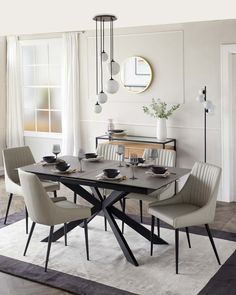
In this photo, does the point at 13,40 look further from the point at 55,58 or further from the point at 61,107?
the point at 61,107

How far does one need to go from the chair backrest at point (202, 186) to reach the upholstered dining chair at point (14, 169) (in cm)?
157

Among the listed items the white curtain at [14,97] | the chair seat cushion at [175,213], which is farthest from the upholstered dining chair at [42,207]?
the white curtain at [14,97]

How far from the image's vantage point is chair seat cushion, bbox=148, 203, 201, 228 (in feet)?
10.7

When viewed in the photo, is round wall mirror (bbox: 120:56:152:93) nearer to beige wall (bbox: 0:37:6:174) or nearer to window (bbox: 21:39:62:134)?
window (bbox: 21:39:62:134)

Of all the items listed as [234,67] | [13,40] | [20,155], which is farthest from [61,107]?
[234,67]

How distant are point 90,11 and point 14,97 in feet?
22.9

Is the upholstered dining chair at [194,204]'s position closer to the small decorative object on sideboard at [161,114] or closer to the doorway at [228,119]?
the doorway at [228,119]

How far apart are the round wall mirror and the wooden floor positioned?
166cm

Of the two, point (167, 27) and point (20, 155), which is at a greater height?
point (167, 27)

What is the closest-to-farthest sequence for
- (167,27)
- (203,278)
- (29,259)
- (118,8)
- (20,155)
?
(118,8), (203,278), (29,259), (20,155), (167,27)

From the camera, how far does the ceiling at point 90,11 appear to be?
1.11 feet

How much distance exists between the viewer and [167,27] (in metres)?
5.48

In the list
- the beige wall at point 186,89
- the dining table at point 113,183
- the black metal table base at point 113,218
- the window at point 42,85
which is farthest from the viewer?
the window at point 42,85

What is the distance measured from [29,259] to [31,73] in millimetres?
4186
